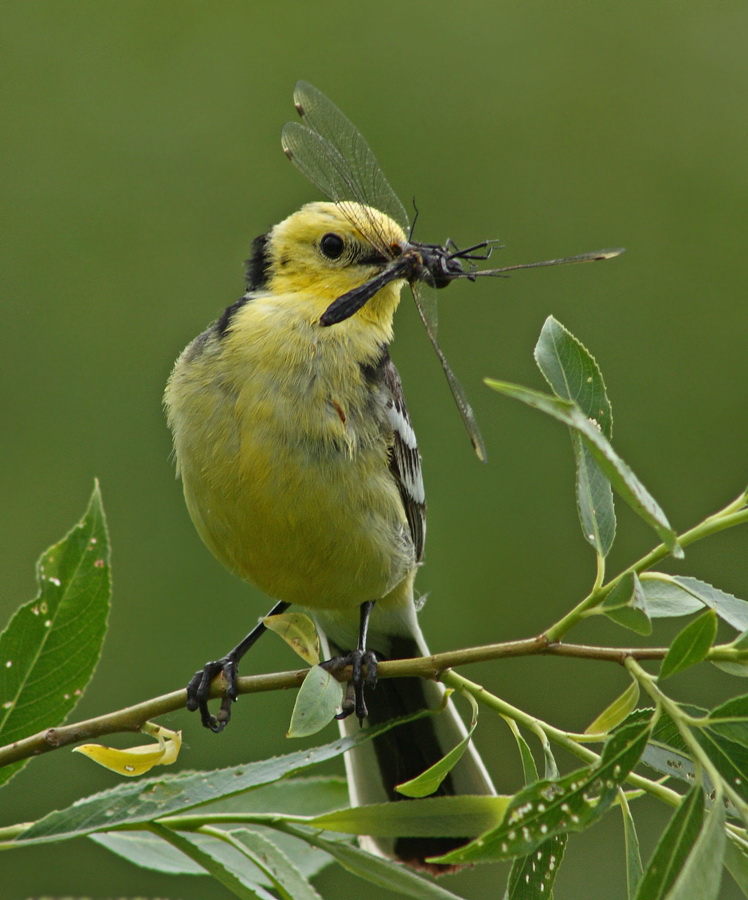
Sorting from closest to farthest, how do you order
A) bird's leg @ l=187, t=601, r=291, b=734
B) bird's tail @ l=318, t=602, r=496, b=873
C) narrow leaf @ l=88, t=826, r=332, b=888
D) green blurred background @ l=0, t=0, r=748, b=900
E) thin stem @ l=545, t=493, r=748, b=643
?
1. thin stem @ l=545, t=493, r=748, b=643
2. narrow leaf @ l=88, t=826, r=332, b=888
3. bird's leg @ l=187, t=601, r=291, b=734
4. bird's tail @ l=318, t=602, r=496, b=873
5. green blurred background @ l=0, t=0, r=748, b=900

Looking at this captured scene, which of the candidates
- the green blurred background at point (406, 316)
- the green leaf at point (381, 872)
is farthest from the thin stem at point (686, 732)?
the green blurred background at point (406, 316)

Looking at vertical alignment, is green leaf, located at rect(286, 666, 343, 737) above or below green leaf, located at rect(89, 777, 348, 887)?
above

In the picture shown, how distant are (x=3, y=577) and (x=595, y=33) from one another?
685 cm

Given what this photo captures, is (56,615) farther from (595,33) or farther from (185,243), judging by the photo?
(595,33)

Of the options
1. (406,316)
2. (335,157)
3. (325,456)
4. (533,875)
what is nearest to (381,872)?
(533,875)

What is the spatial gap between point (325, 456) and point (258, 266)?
1071 mm

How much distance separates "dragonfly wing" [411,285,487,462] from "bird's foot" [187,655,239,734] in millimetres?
740

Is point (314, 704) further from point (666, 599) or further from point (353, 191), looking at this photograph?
point (353, 191)

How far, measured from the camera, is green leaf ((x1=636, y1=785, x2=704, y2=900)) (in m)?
1.70

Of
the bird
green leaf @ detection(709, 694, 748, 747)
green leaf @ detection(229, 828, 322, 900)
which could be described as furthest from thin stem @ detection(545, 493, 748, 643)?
the bird

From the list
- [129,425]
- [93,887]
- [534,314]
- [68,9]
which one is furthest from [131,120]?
[93,887]

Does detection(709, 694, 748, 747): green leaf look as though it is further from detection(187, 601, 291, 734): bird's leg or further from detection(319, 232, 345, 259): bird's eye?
detection(319, 232, 345, 259): bird's eye

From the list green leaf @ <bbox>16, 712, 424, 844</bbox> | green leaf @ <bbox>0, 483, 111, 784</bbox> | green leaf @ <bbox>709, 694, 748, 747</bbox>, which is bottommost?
green leaf @ <bbox>709, 694, 748, 747</bbox>

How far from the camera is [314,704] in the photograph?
7.02 ft
